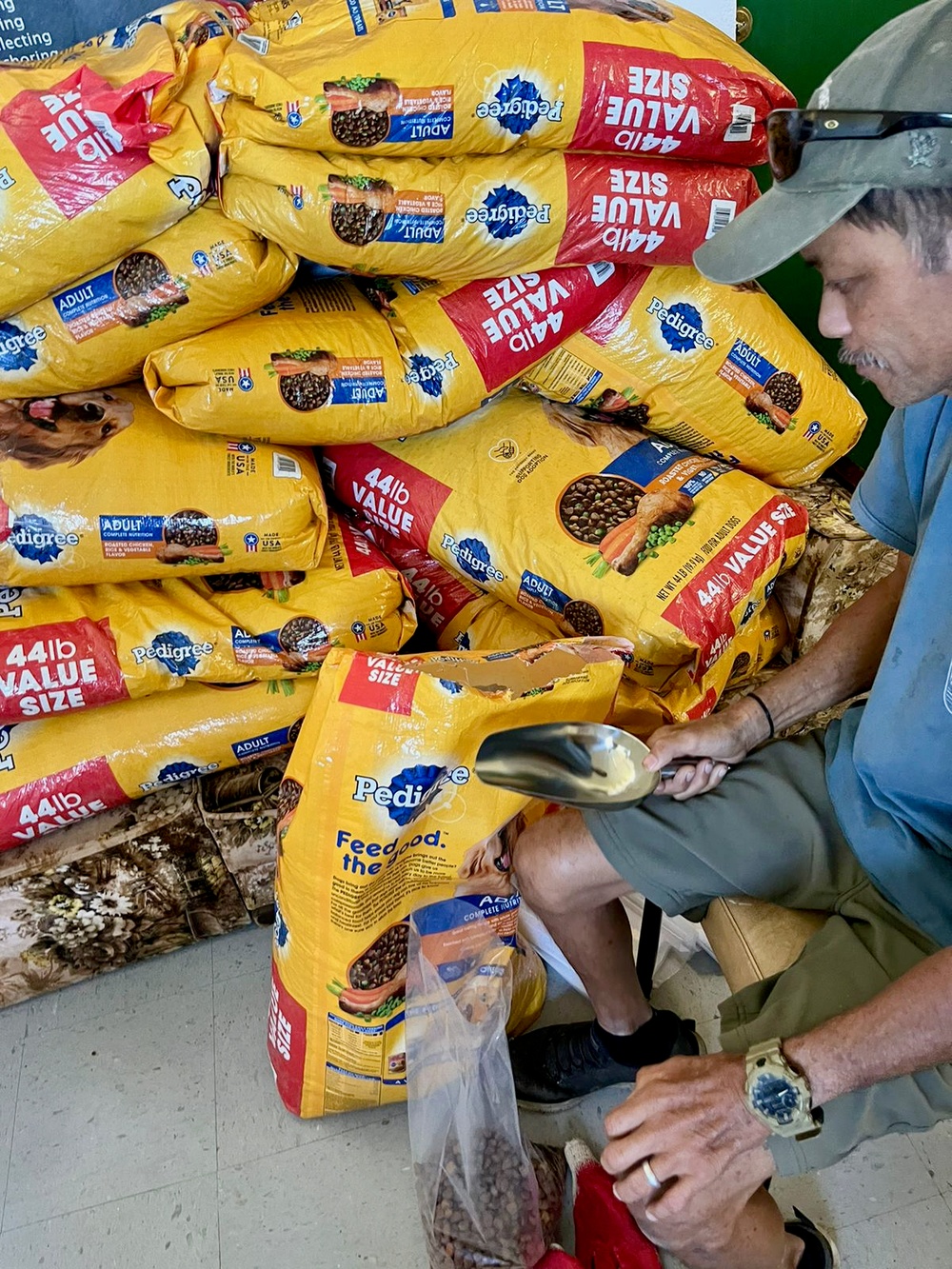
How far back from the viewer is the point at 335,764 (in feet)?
3.38

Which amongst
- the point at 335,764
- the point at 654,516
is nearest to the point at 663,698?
the point at 654,516

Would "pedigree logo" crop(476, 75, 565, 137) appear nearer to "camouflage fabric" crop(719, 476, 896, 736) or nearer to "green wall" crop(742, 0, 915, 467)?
"camouflage fabric" crop(719, 476, 896, 736)

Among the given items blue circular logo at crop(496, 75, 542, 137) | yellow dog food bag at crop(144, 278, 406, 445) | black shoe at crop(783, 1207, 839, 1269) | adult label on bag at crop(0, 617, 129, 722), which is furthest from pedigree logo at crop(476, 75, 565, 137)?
black shoe at crop(783, 1207, 839, 1269)

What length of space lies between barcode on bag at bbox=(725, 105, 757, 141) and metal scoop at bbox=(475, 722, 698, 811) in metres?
0.81

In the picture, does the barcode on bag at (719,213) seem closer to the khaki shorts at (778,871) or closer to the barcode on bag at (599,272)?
the barcode on bag at (599,272)

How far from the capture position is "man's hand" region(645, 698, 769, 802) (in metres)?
1.06

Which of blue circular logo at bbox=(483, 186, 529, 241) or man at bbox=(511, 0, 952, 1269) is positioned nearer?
man at bbox=(511, 0, 952, 1269)

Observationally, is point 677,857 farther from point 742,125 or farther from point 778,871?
point 742,125

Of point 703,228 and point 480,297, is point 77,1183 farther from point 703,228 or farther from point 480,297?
point 703,228

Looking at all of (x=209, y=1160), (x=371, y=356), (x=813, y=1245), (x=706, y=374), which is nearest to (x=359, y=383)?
(x=371, y=356)

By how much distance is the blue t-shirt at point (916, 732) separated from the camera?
89 cm

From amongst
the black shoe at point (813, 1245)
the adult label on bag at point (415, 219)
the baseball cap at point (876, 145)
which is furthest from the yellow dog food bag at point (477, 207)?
the black shoe at point (813, 1245)

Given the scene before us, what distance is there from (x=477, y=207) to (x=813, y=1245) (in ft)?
4.26

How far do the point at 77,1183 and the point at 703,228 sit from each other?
1532 millimetres
